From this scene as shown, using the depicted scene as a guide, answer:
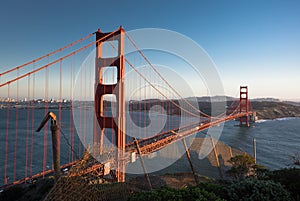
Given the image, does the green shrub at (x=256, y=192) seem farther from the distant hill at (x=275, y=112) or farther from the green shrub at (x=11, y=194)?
the distant hill at (x=275, y=112)

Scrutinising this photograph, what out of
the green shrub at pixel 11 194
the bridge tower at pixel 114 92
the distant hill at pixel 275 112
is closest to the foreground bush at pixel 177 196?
the bridge tower at pixel 114 92

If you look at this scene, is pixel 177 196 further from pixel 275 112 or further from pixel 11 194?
pixel 275 112

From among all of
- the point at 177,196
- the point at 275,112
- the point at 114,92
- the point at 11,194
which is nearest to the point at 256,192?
the point at 177,196

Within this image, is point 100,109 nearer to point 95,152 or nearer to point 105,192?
point 95,152

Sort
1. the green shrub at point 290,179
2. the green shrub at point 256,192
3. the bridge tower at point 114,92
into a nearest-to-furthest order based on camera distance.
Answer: the green shrub at point 256,192
the green shrub at point 290,179
the bridge tower at point 114,92

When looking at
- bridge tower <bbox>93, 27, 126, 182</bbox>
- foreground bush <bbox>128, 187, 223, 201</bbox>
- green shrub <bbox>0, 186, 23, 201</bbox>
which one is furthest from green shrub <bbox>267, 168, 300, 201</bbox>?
green shrub <bbox>0, 186, 23, 201</bbox>

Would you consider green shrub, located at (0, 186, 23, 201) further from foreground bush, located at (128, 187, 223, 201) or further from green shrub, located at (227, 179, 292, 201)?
green shrub, located at (227, 179, 292, 201)
